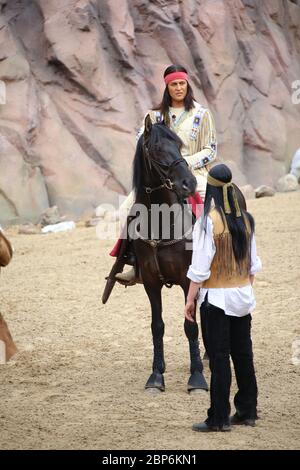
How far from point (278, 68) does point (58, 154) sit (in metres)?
6.30

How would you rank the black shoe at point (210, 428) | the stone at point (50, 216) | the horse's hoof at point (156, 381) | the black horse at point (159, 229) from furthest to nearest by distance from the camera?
the stone at point (50, 216), the horse's hoof at point (156, 381), the black horse at point (159, 229), the black shoe at point (210, 428)

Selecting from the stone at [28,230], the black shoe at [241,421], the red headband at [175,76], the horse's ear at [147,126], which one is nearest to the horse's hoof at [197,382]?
the black shoe at [241,421]

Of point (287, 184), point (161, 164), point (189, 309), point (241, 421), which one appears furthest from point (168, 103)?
point (287, 184)

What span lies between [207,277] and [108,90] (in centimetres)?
1085

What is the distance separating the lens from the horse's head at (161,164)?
19.9ft

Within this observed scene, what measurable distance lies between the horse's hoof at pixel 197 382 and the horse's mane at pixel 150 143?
4.77 feet

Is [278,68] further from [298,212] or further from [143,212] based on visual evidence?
[143,212]

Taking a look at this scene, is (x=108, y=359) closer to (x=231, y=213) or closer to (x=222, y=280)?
(x=222, y=280)

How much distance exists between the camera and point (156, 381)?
657cm

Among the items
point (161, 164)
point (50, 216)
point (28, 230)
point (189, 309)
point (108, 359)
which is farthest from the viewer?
point (50, 216)

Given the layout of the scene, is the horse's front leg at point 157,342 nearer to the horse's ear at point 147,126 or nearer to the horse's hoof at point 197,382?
the horse's hoof at point 197,382

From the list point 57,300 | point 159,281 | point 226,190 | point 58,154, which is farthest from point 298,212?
point 226,190

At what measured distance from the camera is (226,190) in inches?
205

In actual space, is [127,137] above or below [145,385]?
above
